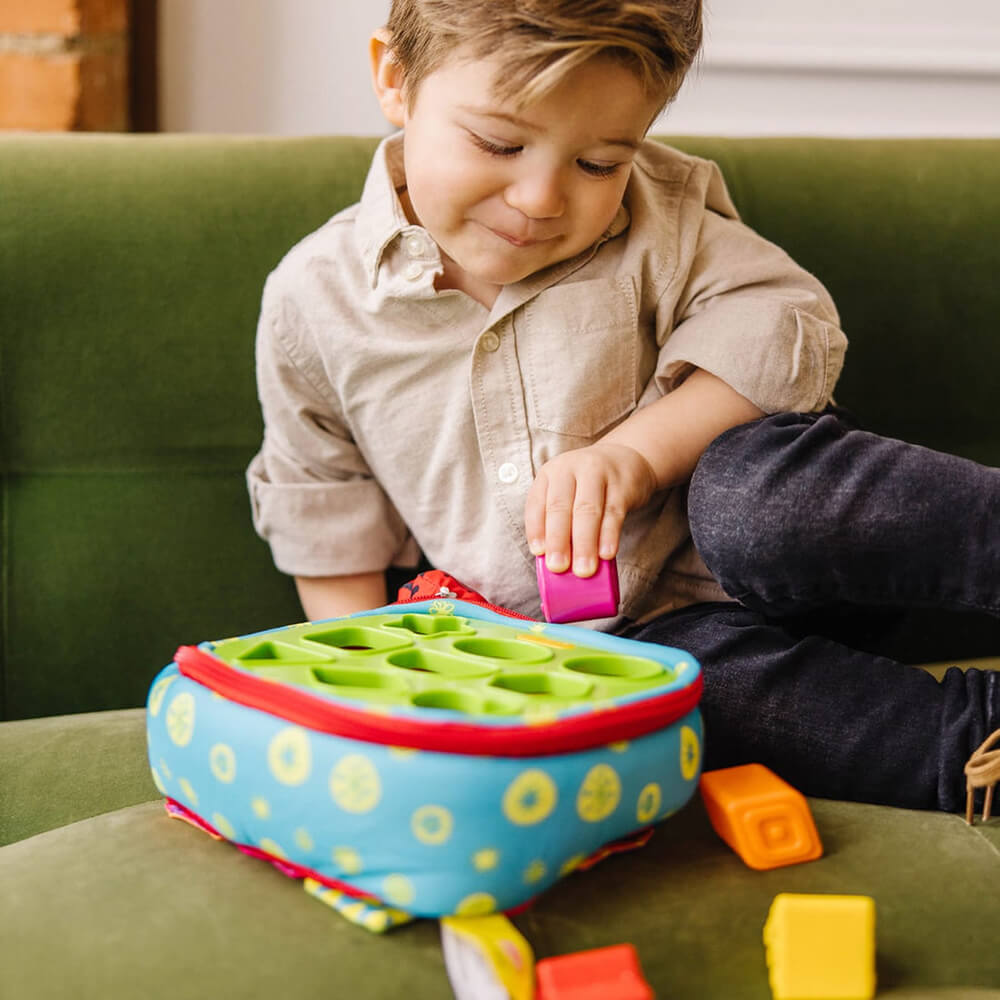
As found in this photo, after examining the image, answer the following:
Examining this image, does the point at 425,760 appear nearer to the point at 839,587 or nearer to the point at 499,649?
the point at 499,649

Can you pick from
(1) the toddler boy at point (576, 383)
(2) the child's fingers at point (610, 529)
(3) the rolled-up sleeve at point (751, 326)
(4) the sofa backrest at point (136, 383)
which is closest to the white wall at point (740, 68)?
(4) the sofa backrest at point (136, 383)

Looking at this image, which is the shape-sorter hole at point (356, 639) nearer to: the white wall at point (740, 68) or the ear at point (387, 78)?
the ear at point (387, 78)

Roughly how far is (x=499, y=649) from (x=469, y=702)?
0.38 ft

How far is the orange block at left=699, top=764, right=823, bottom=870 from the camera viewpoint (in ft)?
1.99

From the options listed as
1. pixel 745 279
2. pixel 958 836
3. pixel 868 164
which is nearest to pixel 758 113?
pixel 868 164

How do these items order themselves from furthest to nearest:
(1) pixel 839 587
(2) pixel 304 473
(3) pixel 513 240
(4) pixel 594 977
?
1. (2) pixel 304 473
2. (3) pixel 513 240
3. (1) pixel 839 587
4. (4) pixel 594 977

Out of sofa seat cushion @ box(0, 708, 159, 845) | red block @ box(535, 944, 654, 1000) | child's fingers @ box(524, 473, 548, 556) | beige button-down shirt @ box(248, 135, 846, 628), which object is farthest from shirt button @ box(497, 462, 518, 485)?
red block @ box(535, 944, 654, 1000)

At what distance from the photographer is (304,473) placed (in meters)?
0.98

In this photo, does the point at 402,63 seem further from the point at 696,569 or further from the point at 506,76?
the point at 696,569

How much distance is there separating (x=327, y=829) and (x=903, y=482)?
40 cm

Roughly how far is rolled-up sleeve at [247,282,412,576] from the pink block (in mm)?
276

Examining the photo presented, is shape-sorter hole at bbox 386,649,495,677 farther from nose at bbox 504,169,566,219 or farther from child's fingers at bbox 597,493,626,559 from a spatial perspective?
nose at bbox 504,169,566,219

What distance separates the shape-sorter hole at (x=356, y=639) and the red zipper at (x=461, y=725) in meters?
0.10

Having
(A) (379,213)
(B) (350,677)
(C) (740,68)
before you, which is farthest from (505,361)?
(C) (740,68)
